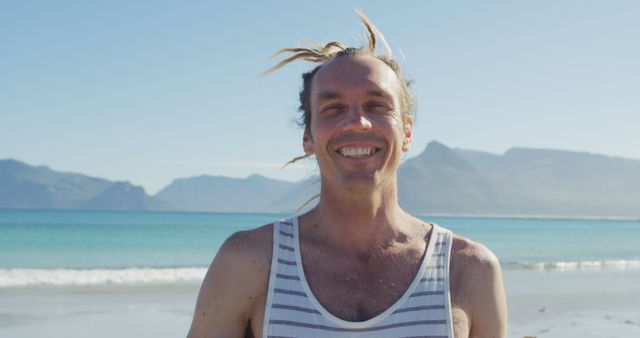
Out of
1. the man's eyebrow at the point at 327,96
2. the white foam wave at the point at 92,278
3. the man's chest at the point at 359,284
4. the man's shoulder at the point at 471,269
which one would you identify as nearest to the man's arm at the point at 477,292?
the man's shoulder at the point at 471,269

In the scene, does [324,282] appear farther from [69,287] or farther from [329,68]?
[69,287]

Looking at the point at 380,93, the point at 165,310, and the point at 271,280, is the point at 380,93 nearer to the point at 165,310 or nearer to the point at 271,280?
the point at 271,280

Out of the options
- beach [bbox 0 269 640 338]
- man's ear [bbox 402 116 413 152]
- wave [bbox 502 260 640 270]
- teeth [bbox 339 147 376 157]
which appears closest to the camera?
teeth [bbox 339 147 376 157]

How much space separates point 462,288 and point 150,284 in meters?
13.2

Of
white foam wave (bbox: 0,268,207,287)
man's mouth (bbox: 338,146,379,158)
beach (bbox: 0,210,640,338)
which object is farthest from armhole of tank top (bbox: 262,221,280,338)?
white foam wave (bbox: 0,268,207,287)

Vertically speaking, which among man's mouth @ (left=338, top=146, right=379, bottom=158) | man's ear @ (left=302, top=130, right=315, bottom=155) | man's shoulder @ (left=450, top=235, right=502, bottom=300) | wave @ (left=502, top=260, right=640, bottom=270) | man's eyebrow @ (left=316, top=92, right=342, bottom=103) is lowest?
wave @ (left=502, top=260, right=640, bottom=270)

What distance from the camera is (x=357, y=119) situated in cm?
220

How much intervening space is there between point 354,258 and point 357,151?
1.12 feet

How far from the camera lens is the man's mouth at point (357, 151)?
2.18 m

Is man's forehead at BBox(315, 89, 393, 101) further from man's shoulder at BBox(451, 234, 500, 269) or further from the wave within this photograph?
the wave

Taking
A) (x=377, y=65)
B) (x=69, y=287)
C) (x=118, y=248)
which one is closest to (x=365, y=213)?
(x=377, y=65)

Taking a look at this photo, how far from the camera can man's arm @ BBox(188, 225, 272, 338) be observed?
213 centimetres

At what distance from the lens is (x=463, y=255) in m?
2.28

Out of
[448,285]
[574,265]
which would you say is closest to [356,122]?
[448,285]
